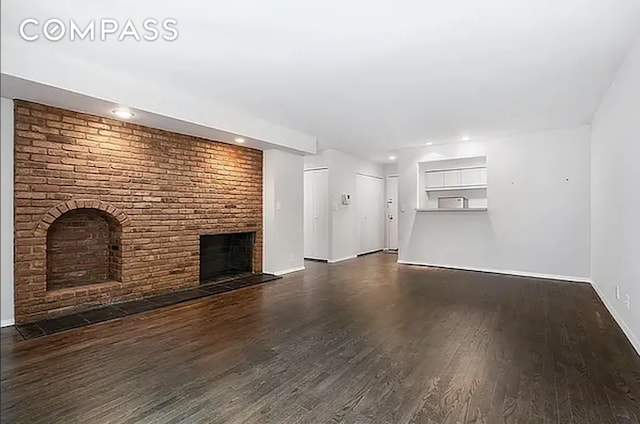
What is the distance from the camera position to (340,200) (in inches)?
309


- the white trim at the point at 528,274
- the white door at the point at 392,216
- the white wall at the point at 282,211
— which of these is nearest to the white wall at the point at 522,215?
the white trim at the point at 528,274

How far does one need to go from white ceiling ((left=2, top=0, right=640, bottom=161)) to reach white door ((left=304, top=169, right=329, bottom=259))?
3.05 metres

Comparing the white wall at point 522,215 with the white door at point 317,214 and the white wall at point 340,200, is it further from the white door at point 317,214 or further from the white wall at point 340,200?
the white door at point 317,214

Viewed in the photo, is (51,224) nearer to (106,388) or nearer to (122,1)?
(106,388)

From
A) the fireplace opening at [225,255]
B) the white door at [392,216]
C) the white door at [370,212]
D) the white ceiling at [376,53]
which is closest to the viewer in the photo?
the white ceiling at [376,53]

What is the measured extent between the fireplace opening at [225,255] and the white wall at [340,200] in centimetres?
203

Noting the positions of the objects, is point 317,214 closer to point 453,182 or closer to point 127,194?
point 453,182

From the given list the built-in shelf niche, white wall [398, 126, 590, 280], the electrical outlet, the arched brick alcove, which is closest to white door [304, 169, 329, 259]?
white wall [398, 126, 590, 280]

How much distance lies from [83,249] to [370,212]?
6326mm

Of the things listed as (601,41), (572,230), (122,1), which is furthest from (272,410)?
(572,230)

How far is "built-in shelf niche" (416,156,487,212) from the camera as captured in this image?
6598 mm

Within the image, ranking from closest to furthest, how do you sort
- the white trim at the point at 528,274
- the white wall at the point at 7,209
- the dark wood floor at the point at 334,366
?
1. the dark wood floor at the point at 334,366
2. the white wall at the point at 7,209
3. the white trim at the point at 528,274

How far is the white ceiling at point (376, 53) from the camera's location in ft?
7.67

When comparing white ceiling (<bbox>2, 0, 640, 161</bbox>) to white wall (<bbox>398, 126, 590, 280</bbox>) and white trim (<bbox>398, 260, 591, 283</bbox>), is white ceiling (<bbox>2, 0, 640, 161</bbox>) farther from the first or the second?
white trim (<bbox>398, 260, 591, 283</bbox>)
